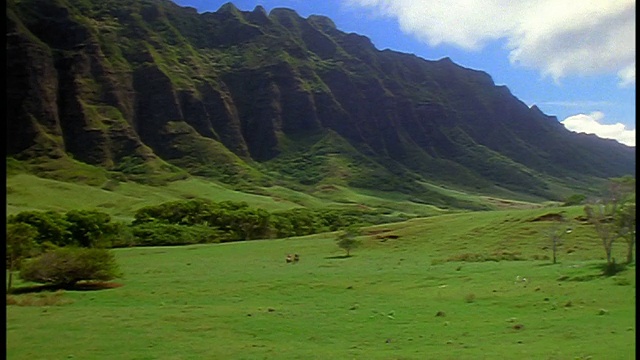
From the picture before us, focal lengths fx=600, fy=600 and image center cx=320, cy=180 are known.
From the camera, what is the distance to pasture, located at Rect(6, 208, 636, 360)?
1816 centimetres

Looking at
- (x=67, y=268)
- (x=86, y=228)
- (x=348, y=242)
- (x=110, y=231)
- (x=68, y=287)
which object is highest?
(x=86, y=228)

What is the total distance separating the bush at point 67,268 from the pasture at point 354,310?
1557mm

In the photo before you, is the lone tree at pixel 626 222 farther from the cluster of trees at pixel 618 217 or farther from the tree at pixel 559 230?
the tree at pixel 559 230

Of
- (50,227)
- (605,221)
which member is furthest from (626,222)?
(50,227)

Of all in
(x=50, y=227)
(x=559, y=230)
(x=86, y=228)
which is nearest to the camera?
(x=559, y=230)

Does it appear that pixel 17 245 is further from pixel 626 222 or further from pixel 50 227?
pixel 626 222

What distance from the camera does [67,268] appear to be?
35.4 meters

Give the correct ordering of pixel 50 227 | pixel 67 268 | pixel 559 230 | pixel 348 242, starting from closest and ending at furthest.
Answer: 1. pixel 67 268
2. pixel 559 230
3. pixel 348 242
4. pixel 50 227

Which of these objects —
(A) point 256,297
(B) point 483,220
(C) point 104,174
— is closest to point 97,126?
(C) point 104,174

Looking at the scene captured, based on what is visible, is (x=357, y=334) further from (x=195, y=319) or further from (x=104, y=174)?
(x=104, y=174)

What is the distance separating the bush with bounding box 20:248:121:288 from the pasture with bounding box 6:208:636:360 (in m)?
1.56

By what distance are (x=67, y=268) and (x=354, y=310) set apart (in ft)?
62.4

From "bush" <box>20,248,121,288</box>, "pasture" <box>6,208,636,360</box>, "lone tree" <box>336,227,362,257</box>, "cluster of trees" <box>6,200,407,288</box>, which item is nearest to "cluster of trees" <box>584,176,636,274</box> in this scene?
"pasture" <box>6,208,636,360</box>

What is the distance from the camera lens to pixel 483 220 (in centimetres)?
6172
